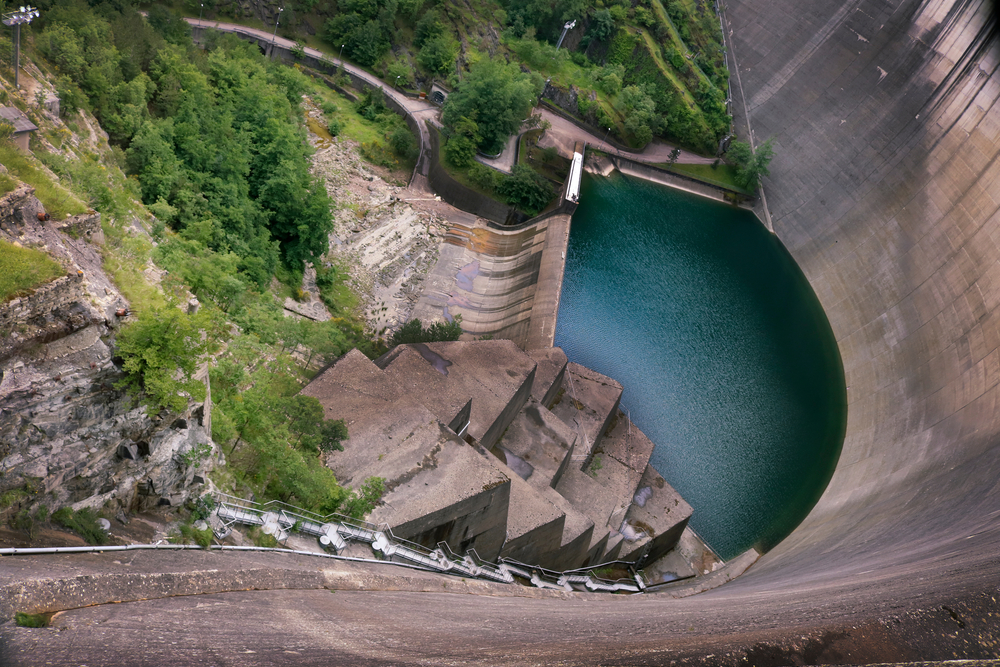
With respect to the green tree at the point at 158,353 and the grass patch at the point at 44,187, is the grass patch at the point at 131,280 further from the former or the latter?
the grass patch at the point at 44,187

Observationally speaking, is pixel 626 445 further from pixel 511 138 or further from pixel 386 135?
pixel 386 135

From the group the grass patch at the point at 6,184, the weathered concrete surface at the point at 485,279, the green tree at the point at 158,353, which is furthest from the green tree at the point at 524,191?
the green tree at the point at 158,353

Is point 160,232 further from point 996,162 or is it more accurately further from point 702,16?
point 702,16

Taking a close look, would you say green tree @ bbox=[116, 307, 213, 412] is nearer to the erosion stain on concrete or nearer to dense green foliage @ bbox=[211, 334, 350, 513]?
dense green foliage @ bbox=[211, 334, 350, 513]

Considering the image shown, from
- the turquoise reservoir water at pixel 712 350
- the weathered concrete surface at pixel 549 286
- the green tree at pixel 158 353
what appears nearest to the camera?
the green tree at pixel 158 353

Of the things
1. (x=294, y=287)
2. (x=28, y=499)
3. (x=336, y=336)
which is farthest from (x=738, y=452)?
(x=28, y=499)
